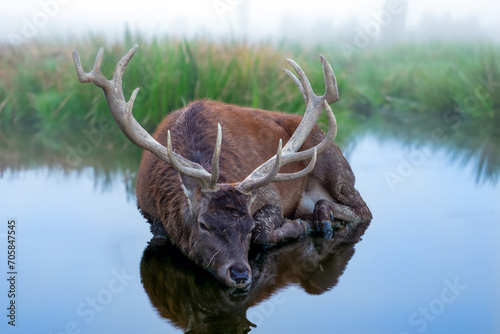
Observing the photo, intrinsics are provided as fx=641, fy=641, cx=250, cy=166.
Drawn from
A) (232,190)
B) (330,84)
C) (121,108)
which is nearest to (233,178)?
(232,190)

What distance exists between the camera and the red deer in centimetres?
431

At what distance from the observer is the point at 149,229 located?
5.49 m

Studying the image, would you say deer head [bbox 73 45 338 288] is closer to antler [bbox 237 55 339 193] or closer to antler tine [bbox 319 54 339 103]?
antler [bbox 237 55 339 193]

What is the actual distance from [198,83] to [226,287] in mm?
5804

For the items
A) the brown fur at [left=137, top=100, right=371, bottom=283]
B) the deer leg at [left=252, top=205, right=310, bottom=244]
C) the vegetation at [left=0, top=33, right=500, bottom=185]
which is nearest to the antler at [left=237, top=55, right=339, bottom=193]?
the brown fur at [left=137, top=100, right=371, bottom=283]

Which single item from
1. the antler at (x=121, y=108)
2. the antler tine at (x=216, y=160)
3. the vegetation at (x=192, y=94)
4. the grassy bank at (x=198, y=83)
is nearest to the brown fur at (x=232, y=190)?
the antler tine at (x=216, y=160)

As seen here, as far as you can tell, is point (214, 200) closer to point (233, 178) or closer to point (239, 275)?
point (239, 275)

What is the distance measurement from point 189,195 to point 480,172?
4598 mm

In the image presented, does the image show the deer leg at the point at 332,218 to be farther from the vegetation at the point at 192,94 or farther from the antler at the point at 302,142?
the vegetation at the point at 192,94

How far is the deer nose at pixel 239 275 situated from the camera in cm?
406

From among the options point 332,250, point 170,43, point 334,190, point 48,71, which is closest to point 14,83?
point 48,71

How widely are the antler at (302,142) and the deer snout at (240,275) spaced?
592 mm

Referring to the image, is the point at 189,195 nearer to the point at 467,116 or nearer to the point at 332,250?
the point at 332,250

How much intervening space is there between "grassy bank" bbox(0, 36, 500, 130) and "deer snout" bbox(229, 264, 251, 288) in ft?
18.0
